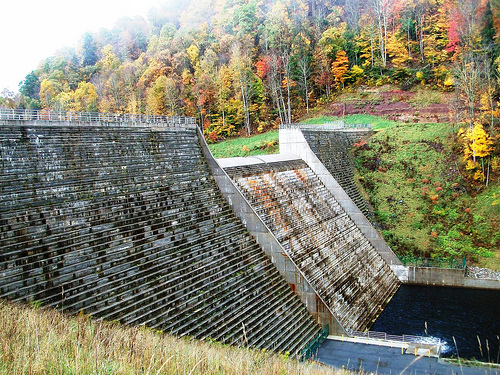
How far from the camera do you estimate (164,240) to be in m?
14.6

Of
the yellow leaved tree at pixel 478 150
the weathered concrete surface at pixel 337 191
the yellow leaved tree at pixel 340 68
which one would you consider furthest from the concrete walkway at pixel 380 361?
the yellow leaved tree at pixel 340 68

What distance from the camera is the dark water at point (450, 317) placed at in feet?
55.5

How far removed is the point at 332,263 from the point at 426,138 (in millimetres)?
17528

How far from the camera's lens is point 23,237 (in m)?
11.2

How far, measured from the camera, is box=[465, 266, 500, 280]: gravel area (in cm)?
2295

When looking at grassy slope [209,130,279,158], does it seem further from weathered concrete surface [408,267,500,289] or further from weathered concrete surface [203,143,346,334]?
weathered concrete surface [203,143,346,334]

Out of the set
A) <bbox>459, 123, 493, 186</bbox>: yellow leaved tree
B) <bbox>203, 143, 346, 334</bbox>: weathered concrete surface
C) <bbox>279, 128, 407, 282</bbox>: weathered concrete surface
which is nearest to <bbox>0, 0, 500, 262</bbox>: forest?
<bbox>459, 123, 493, 186</bbox>: yellow leaved tree

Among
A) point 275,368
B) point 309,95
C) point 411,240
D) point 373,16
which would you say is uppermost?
point 373,16

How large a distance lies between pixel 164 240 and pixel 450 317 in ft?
47.5

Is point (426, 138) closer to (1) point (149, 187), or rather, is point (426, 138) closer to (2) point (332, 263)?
(2) point (332, 263)

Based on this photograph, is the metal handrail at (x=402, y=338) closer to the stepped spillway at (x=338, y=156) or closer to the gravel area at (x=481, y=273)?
the gravel area at (x=481, y=273)

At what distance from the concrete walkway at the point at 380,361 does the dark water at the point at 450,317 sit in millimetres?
1707

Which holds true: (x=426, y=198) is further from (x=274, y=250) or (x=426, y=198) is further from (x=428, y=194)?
(x=274, y=250)

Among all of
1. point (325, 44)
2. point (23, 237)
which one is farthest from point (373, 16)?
point (23, 237)
